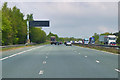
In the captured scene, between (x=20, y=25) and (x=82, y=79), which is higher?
(x=20, y=25)

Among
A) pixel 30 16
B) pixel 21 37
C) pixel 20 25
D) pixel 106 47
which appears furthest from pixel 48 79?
pixel 30 16

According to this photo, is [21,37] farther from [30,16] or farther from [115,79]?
[115,79]

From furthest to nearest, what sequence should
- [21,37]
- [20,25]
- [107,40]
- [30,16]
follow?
[30,16], [21,37], [20,25], [107,40]

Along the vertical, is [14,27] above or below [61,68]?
above

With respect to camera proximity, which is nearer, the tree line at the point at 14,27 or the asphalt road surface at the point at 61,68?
the asphalt road surface at the point at 61,68

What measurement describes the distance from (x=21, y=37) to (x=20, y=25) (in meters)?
9.01

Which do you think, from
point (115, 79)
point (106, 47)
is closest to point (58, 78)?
point (115, 79)

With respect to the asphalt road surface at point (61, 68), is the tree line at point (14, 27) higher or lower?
higher

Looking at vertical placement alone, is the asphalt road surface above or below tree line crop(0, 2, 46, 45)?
below

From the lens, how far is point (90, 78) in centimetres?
1094

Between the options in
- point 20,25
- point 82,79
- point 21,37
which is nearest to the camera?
point 82,79

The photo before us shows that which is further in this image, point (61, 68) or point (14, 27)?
point (14, 27)

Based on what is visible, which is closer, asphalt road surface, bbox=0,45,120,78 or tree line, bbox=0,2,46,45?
asphalt road surface, bbox=0,45,120,78

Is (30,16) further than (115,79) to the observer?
Yes
